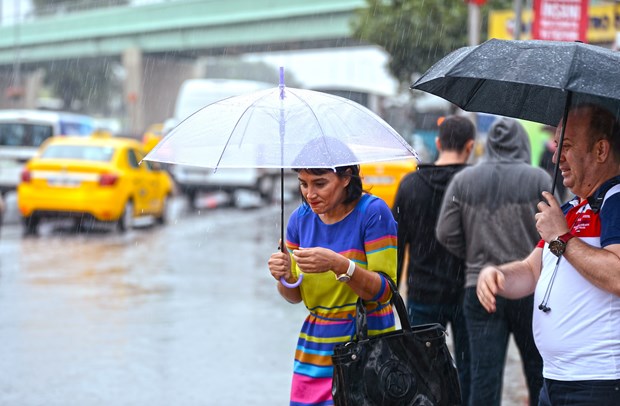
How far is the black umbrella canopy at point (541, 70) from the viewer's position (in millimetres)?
3268

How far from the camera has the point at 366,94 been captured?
3033 cm

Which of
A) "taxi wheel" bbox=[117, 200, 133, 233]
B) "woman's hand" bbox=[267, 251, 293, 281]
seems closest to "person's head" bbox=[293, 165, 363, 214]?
"woman's hand" bbox=[267, 251, 293, 281]

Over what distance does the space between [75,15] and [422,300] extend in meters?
60.9

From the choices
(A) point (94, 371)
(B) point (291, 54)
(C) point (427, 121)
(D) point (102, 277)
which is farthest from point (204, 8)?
(A) point (94, 371)

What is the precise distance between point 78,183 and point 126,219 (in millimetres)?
1292

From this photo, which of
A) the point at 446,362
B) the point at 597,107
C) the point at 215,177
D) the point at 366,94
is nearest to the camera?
the point at 597,107

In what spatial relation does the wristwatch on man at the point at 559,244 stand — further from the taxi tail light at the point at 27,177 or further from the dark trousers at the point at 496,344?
the taxi tail light at the point at 27,177

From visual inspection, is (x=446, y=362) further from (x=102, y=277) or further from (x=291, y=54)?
(x=291, y=54)

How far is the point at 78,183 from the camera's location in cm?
1691

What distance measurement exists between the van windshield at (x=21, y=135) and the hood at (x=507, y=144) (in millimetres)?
17135

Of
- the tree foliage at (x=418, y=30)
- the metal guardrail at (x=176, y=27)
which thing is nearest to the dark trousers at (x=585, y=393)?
the tree foliage at (x=418, y=30)

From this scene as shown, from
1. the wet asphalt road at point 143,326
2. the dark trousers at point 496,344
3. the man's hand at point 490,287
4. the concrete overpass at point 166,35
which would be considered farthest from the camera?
the concrete overpass at point 166,35

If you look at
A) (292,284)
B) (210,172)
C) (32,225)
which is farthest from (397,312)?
(210,172)

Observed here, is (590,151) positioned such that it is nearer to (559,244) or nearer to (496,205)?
(559,244)
